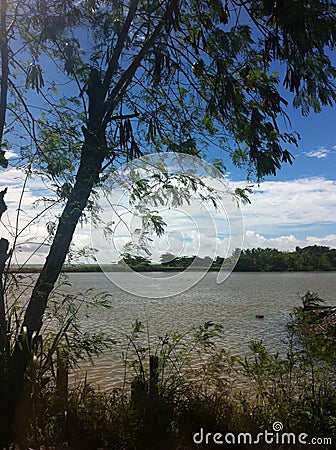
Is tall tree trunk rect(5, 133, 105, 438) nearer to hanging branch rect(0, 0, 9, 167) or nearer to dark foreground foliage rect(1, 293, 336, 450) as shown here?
dark foreground foliage rect(1, 293, 336, 450)

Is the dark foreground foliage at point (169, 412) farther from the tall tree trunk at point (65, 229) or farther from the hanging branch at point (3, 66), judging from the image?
the hanging branch at point (3, 66)

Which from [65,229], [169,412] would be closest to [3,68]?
[65,229]

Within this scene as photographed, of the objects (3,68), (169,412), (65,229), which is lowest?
(169,412)

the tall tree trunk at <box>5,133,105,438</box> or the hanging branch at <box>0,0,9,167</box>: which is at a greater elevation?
the hanging branch at <box>0,0,9,167</box>

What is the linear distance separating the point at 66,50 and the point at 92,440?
3132 millimetres

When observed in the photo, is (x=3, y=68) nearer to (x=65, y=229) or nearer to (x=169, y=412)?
(x=65, y=229)

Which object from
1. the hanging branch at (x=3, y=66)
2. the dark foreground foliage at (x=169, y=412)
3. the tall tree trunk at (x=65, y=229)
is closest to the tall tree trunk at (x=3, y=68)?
the hanging branch at (x=3, y=66)

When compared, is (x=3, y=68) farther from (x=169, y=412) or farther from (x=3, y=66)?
(x=169, y=412)

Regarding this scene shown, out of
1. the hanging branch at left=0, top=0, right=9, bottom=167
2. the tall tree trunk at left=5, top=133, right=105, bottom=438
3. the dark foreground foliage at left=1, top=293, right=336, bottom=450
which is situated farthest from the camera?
the hanging branch at left=0, top=0, right=9, bottom=167

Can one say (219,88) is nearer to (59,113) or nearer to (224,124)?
(224,124)

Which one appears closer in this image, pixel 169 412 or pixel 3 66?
pixel 169 412

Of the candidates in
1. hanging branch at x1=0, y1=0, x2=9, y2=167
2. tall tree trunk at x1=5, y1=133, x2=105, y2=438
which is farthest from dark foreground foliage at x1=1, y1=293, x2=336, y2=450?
hanging branch at x1=0, y1=0, x2=9, y2=167

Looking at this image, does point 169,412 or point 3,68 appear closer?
point 169,412

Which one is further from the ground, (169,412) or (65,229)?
(65,229)
